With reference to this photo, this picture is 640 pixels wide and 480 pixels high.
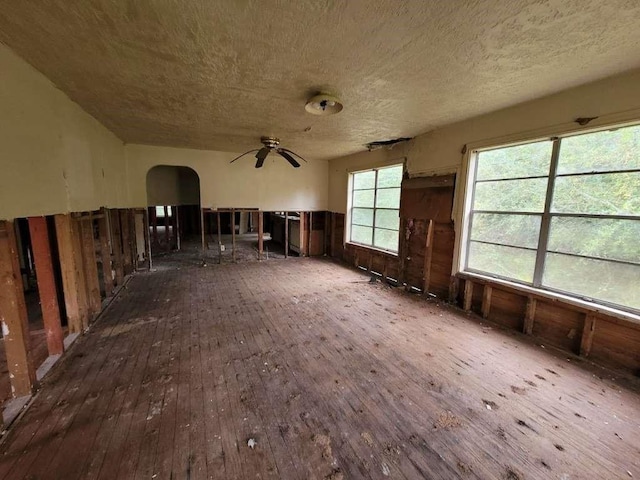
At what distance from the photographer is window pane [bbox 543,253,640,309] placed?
2453mm

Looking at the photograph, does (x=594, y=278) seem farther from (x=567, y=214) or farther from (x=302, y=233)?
(x=302, y=233)

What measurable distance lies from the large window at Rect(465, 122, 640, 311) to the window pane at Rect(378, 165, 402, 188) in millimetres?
1602

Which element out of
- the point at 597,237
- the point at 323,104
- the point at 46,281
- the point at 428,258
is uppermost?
the point at 323,104

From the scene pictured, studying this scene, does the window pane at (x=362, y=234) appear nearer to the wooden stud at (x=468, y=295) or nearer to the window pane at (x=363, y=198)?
the window pane at (x=363, y=198)

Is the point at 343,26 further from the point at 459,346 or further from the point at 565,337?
the point at 565,337

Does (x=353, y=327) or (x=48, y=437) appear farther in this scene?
(x=353, y=327)

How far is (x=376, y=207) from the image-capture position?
5852 millimetres

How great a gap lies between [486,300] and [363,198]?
3.52 metres

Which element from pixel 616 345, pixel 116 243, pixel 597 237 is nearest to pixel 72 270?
pixel 116 243

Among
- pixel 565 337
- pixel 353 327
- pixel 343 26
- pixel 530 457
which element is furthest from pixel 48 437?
pixel 565 337

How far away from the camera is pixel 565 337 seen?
113 inches

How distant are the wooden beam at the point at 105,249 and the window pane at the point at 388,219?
491 cm

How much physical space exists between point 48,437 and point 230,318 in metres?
1.89

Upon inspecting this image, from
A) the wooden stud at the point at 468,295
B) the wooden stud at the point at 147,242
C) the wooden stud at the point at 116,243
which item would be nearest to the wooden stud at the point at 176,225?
the wooden stud at the point at 147,242
